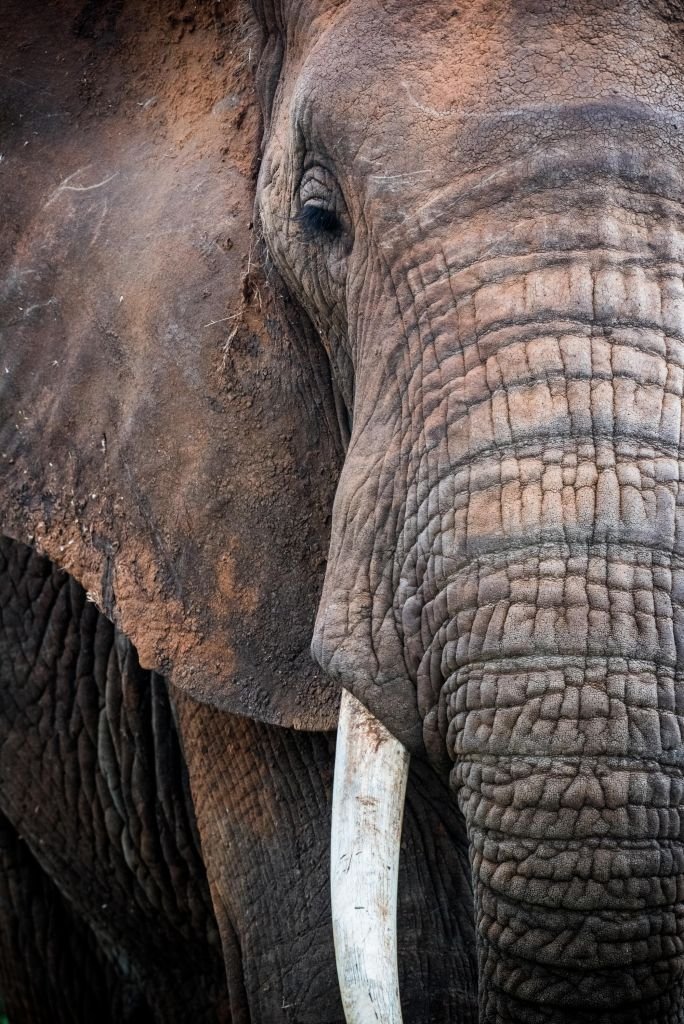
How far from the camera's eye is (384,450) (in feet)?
7.84

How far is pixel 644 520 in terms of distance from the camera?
2.07m

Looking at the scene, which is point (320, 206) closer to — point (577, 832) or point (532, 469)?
point (532, 469)

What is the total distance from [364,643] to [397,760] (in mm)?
196

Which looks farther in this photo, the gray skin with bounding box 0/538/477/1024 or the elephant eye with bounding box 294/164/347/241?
the gray skin with bounding box 0/538/477/1024

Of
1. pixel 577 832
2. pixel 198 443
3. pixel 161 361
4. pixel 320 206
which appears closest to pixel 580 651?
pixel 577 832

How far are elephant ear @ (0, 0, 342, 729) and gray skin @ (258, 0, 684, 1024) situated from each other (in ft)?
1.48

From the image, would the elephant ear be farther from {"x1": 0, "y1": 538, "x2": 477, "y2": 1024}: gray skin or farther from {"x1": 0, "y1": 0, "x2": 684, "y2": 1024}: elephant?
{"x1": 0, "y1": 538, "x2": 477, "y2": 1024}: gray skin

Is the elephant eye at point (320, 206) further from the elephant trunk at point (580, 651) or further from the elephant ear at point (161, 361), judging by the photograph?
the elephant trunk at point (580, 651)

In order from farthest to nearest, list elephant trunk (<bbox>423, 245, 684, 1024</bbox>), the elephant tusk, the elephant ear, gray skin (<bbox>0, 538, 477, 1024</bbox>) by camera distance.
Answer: gray skin (<bbox>0, 538, 477, 1024</bbox>)
the elephant ear
the elephant tusk
elephant trunk (<bbox>423, 245, 684, 1024</bbox>)

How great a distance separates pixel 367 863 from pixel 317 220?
110 centimetres

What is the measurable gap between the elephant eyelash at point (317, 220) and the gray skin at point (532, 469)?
0.53 feet

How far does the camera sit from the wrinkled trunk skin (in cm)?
206

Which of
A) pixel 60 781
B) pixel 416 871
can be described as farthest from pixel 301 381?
pixel 60 781

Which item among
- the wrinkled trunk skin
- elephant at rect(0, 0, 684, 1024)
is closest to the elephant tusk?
elephant at rect(0, 0, 684, 1024)
